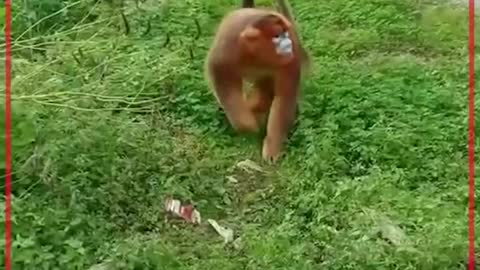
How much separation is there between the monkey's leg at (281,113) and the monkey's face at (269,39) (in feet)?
0.31

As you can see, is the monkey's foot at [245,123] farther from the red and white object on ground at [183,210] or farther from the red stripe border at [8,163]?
the red stripe border at [8,163]

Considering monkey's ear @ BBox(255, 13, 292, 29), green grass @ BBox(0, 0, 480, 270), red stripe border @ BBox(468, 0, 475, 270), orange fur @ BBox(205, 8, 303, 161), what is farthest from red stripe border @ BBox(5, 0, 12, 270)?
red stripe border @ BBox(468, 0, 475, 270)

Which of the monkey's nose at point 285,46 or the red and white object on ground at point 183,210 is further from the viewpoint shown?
the monkey's nose at point 285,46

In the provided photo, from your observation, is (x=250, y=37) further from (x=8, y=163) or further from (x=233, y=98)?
(x=8, y=163)

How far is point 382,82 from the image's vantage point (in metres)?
4.75

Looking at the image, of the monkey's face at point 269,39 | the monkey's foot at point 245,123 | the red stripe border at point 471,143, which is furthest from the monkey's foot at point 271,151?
the red stripe border at point 471,143

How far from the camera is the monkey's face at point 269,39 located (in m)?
4.18

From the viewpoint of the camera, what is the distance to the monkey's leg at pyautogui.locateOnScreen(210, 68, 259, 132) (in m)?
4.34

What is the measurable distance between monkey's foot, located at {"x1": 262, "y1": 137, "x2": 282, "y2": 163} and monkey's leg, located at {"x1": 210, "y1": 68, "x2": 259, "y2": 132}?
0.15 metres

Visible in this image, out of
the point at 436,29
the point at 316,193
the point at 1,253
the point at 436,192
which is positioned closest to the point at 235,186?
the point at 316,193

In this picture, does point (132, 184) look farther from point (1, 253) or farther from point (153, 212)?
point (1, 253)

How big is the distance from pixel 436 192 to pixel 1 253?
132 cm

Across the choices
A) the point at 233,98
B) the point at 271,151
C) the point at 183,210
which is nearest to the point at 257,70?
the point at 233,98

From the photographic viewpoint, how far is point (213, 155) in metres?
4.25
